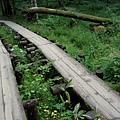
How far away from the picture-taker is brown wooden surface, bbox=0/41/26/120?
342 centimetres

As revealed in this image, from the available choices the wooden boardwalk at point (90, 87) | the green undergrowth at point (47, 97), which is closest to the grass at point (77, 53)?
the green undergrowth at point (47, 97)

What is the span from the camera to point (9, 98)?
3.93 meters

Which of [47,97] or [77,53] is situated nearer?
[47,97]

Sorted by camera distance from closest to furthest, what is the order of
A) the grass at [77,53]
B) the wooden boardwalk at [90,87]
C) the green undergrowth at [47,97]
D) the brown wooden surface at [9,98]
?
the brown wooden surface at [9,98]
the wooden boardwalk at [90,87]
the green undergrowth at [47,97]
the grass at [77,53]

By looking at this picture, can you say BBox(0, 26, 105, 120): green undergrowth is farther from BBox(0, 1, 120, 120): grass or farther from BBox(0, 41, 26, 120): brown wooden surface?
BBox(0, 41, 26, 120): brown wooden surface

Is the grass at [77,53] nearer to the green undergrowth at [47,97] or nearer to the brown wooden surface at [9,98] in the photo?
the green undergrowth at [47,97]

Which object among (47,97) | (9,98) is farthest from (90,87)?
(9,98)

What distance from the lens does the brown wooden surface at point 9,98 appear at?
3.42 metres

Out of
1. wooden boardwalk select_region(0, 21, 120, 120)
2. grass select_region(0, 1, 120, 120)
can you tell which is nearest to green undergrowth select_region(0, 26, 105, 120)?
grass select_region(0, 1, 120, 120)

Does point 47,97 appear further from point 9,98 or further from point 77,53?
point 77,53

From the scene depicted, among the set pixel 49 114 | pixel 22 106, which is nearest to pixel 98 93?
pixel 49 114

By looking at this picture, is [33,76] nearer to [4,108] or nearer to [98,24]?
[4,108]

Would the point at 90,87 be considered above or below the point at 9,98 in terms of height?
below

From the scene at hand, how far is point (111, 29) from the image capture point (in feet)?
36.0
